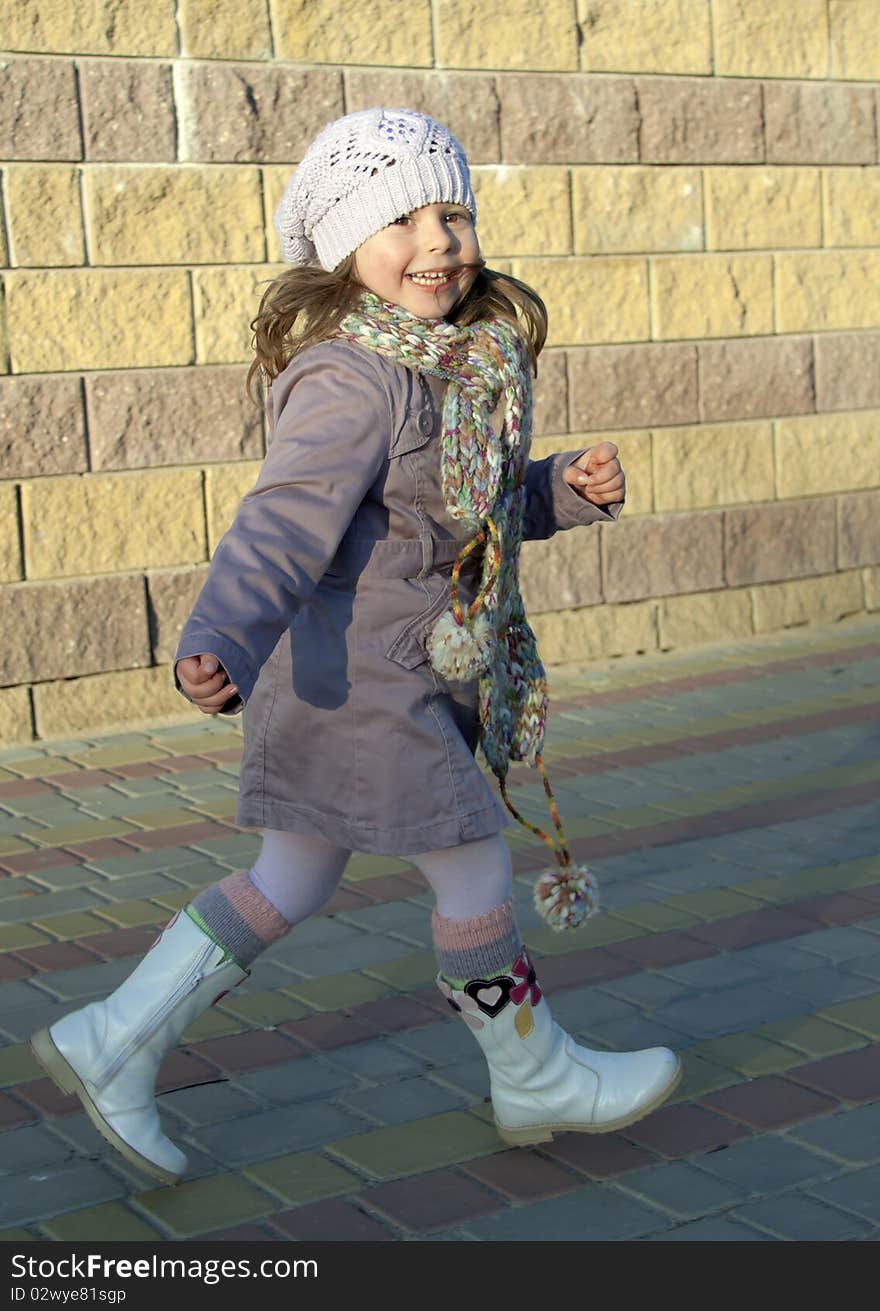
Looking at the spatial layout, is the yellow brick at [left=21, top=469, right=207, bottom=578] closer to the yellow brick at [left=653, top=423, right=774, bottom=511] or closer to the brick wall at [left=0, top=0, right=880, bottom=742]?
the brick wall at [left=0, top=0, right=880, bottom=742]

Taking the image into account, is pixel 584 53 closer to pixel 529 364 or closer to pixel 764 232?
pixel 764 232

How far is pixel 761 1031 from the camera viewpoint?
343 cm

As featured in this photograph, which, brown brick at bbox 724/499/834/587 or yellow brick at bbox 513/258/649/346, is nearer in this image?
yellow brick at bbox 513/258/649/346

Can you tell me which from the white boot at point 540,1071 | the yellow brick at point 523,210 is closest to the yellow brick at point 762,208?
the yellow brick at point 523,210

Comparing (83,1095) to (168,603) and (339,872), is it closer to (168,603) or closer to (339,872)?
(339,872)

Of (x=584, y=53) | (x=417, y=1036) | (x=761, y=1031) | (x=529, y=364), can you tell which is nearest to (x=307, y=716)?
(x=529, y=364)

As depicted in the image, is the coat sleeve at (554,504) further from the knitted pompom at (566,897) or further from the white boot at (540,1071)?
the white boot at (540,1071)

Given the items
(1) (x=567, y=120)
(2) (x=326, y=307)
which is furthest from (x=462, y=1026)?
(1) (x=567, y=120)

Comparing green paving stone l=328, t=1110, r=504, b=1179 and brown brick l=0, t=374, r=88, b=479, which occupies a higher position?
brown brick l=0, t=374, r=88, b=479

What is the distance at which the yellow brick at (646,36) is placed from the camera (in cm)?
669

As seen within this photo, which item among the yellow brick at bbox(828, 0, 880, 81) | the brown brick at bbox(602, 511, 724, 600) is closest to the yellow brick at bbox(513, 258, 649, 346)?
the brown brick at bbox(602, 511, 724, 600)

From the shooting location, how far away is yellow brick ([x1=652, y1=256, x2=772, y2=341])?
690 cm

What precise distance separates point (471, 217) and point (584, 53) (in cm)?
397

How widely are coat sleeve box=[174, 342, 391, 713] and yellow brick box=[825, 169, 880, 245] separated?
5023 millimetres
